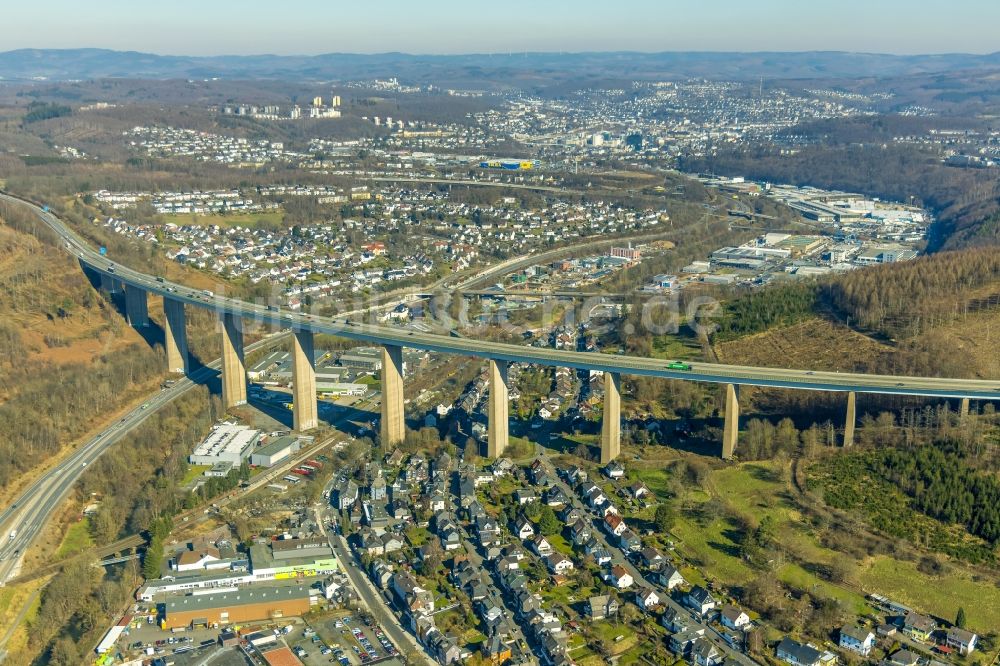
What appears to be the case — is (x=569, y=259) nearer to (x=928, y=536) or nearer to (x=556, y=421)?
(x=556, y=421)

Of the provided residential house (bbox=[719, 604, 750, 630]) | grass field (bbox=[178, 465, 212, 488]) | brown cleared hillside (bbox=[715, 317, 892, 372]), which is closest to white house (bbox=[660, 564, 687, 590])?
residential house (bbox=[719, 604, 750, 630])

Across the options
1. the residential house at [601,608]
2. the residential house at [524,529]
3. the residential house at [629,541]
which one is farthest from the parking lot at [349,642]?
the residential house at [629,541]

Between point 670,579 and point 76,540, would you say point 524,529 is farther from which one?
point 76,540

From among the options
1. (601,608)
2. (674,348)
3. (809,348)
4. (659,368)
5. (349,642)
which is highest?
(659,368)

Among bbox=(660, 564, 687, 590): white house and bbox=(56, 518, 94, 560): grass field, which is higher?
bbox=(660, 564, 687, 590): white house

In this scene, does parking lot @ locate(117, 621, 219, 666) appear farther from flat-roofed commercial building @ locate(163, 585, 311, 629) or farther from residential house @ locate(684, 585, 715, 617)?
residential house @ locate(684, 585, 715, 617)

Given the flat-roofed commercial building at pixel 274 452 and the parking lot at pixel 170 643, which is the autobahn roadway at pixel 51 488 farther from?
the flat-roofed commercial building at pixel 274 452

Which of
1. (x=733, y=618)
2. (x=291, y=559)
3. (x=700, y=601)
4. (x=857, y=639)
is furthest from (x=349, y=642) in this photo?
(x=857, y=639)
